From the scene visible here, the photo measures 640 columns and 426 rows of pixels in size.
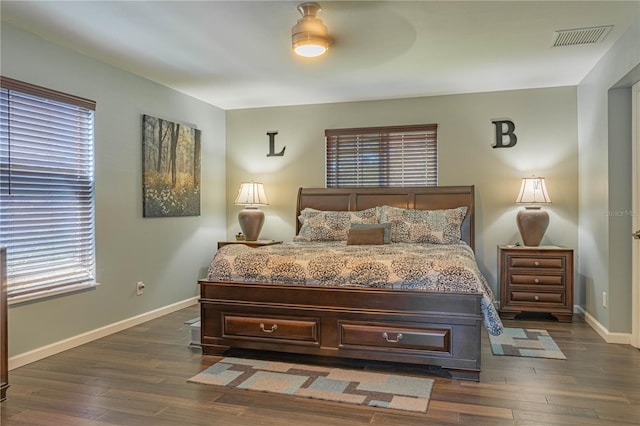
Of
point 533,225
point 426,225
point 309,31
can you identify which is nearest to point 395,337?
point 426,225

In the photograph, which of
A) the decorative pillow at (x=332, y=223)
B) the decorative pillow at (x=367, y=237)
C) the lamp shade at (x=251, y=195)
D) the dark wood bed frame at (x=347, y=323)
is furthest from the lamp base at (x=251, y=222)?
the dark wood bed frame at (x=347, y=323)

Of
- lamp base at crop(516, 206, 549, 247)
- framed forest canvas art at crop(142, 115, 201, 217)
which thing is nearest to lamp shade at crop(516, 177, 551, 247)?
lamp base at crop(516, 206, 549, 247)

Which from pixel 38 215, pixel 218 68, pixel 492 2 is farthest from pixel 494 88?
pixel 38 215

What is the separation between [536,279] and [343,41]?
3.04 m

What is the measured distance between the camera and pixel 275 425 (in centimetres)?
236

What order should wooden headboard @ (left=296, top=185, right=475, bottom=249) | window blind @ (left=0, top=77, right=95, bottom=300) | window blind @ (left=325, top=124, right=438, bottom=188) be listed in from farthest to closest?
window blind @ (left=325, top=124, right=438, bottom=188) < wooden headboard @ (left=296, top=185, right=475, bottom=249) < window blind @ (left=0, top=77, right=95, bottom=300)

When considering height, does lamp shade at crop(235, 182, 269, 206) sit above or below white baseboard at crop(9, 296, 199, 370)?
above

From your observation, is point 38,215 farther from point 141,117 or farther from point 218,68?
point 218,68

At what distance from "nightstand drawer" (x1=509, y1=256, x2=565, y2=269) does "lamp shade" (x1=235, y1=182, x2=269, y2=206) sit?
299cm

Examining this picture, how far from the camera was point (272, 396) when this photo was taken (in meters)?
2.72

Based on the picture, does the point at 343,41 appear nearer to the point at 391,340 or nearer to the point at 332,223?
the point at 332,223

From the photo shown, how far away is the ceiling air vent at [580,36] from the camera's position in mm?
3389

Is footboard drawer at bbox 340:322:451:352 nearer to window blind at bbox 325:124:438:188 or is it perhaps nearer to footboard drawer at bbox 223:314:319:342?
footboard drawer at bbox 223:314:319:342

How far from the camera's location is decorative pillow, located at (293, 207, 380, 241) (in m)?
4.87
